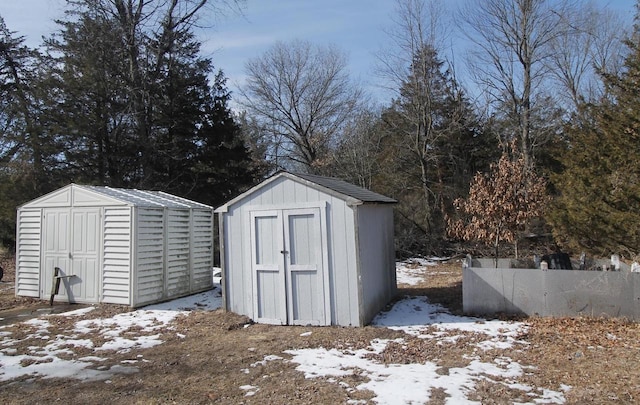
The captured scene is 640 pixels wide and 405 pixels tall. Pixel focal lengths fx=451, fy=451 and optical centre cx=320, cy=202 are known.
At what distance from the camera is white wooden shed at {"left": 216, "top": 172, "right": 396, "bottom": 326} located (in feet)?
23.0

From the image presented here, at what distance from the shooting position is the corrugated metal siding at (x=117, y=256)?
878cm

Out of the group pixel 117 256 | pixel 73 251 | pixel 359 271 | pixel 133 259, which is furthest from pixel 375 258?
pixel 73 251

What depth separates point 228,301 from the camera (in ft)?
26.2

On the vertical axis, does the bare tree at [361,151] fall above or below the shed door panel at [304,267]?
above

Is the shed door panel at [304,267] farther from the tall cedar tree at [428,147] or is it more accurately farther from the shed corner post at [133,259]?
the tall cedar tree at [428,147]

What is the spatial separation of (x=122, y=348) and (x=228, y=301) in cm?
204

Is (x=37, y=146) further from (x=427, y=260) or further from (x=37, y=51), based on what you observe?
(x=427, y=260)

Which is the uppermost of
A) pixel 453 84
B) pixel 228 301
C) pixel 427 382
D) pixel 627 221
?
pixel 453 84

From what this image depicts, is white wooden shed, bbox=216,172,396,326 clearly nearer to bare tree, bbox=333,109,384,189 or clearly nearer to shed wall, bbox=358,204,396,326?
shed wall, bbox=358,204,396,326

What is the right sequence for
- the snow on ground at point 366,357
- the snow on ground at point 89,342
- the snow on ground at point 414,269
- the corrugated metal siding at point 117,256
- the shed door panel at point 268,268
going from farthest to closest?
the snow on ground at point 414,269
the corrugated metal siding at point 117,256
the shed door panel at point 268,268
the snow on ground at point 89,342
the snow on ground at point 366,357

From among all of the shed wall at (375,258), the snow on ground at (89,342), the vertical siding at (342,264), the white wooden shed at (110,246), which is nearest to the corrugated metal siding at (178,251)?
the white wooden shed at (110,246)

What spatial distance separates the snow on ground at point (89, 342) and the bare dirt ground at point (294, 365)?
0.19 meters

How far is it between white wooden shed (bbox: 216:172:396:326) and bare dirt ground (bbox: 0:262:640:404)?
345 mm

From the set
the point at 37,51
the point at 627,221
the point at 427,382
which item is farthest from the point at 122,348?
the point at 37,51
